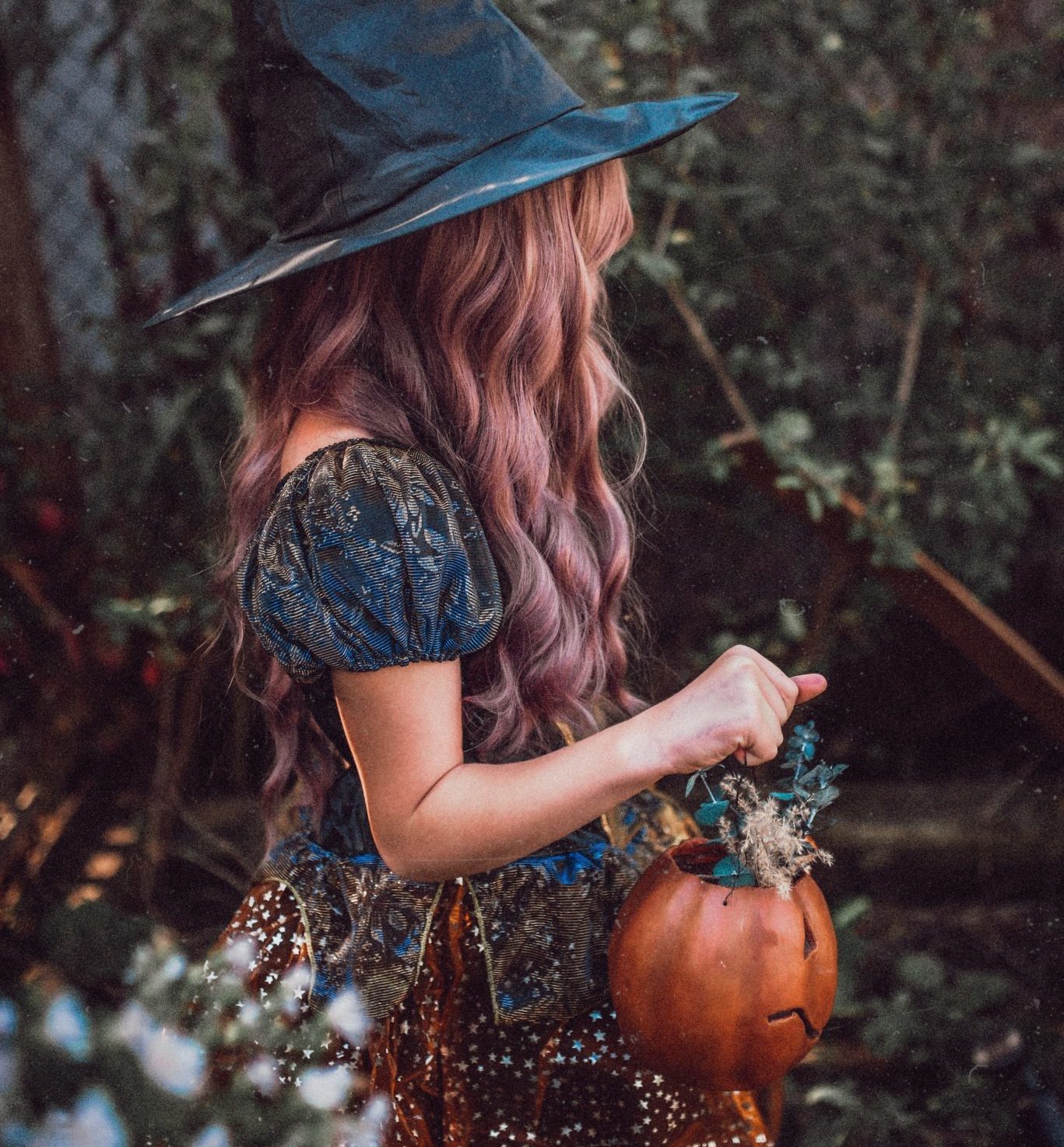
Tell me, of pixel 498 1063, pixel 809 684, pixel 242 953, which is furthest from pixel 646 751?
pixel 242 953

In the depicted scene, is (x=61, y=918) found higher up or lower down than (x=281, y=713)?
lower down

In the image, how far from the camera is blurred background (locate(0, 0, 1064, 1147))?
167cm

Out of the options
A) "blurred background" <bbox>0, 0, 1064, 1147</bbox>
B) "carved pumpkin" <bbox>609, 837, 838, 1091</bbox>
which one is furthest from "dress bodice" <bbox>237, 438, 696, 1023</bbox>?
"blurred background" <bbox>0, 0, 1064, 1147</bbox>

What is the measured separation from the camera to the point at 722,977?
0.91 m

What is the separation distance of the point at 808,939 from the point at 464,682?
15.6 inches

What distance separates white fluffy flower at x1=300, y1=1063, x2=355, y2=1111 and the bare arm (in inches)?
10.9

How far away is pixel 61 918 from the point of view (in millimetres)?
1644

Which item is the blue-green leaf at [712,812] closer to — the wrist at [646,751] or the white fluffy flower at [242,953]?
the wrist at [646,751]

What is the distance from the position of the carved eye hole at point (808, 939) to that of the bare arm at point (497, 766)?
16cm

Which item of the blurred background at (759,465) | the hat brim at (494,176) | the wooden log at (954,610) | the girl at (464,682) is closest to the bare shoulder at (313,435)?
the girl at (464,682)

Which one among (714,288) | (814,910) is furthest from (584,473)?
(714,288)

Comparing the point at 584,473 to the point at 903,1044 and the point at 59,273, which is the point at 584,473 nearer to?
the point at 59,273

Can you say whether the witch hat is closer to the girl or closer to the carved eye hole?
the girl

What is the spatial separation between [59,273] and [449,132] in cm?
99
